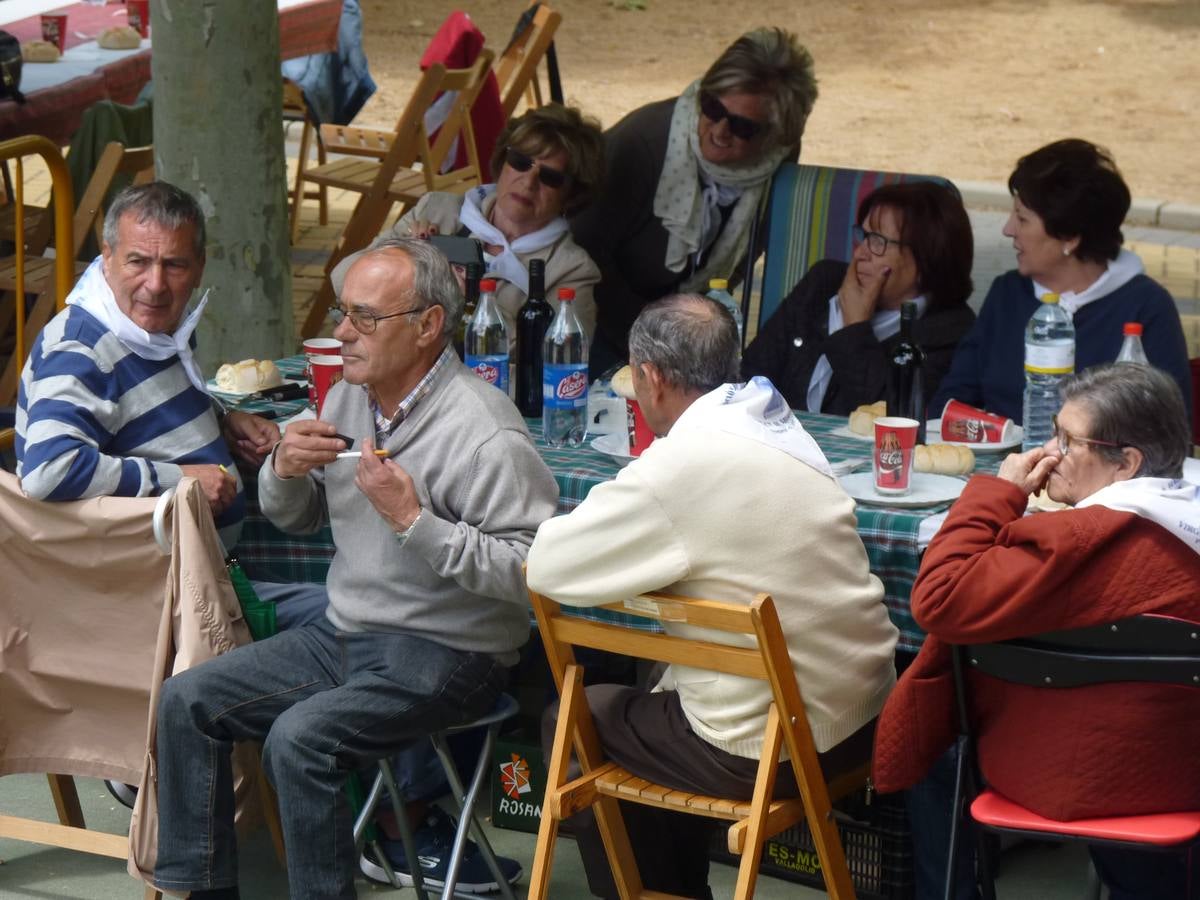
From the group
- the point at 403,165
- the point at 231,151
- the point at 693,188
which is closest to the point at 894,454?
the point at 693,188

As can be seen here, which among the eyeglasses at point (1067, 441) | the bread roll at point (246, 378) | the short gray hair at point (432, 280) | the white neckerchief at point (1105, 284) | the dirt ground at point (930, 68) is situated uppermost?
the short gray hair at point (432, 280)

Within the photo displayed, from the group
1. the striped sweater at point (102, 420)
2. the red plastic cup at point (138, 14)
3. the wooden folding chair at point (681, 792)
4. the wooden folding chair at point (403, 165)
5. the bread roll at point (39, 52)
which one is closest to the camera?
the wooden folding chair at point (681, 792)

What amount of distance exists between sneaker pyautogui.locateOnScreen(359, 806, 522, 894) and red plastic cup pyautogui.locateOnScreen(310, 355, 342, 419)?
95 centimetres

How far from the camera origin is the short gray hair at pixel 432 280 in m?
3.24

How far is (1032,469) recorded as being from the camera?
2885 millimetres

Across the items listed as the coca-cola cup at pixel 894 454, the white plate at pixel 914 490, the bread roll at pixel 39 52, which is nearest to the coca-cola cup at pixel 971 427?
the white plate at pixel 914 490

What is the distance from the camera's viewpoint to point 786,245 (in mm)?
5398

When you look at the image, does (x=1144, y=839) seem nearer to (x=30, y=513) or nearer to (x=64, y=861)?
(x=30, y=513)

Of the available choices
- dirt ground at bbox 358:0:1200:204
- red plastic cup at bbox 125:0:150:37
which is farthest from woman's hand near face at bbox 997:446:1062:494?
dirt ground at bbox 358:0:1200:204

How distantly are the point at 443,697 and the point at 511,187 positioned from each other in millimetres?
1964

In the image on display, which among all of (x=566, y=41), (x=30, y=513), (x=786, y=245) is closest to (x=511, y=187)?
(x=786, y=245)

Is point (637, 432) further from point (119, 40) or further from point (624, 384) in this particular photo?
point (119, 40)

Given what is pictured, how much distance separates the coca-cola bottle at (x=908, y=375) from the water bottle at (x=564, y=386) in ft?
2.44

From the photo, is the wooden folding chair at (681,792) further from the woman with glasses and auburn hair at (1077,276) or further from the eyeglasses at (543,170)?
the eyeglasses at (543,170)
